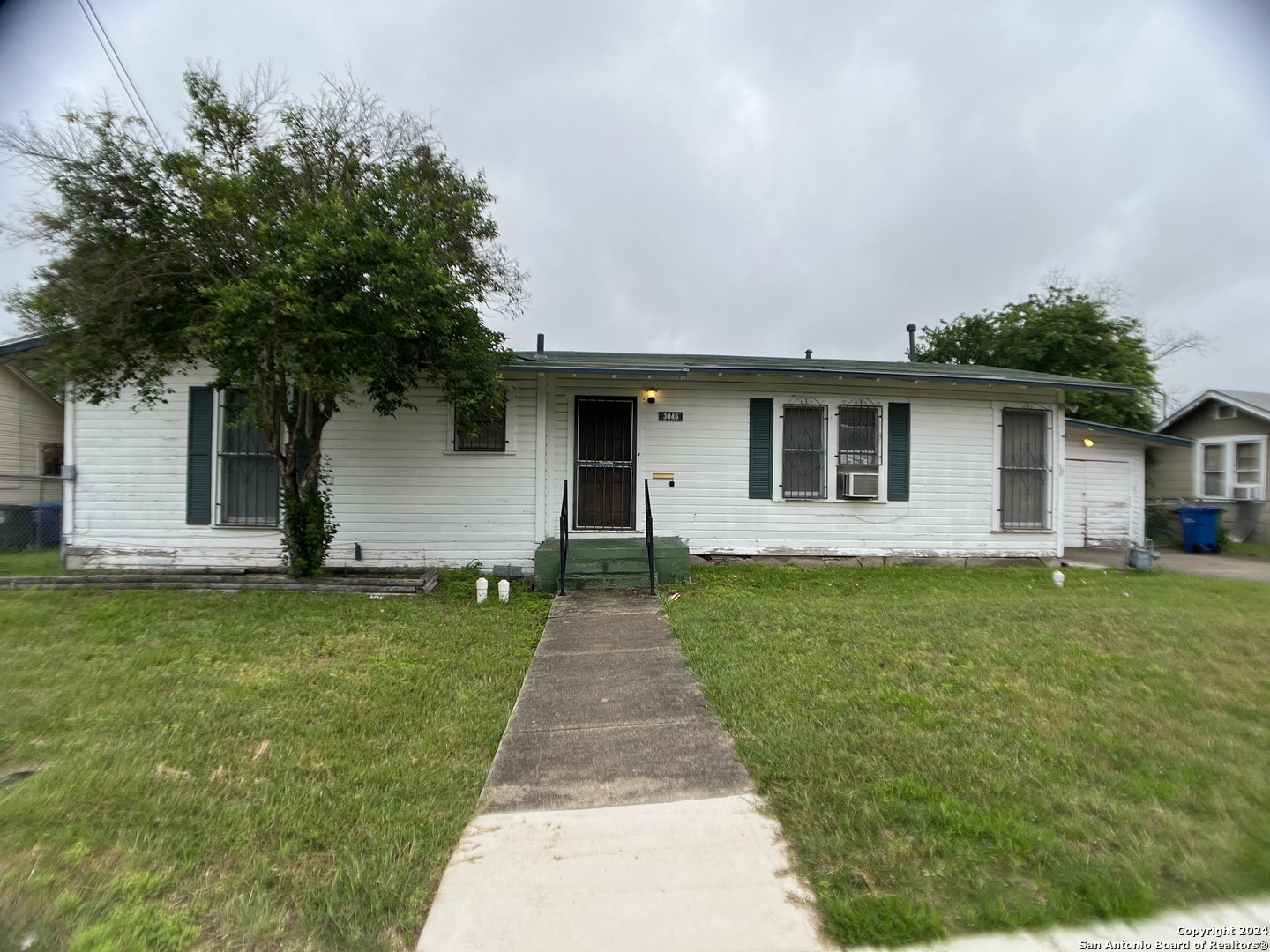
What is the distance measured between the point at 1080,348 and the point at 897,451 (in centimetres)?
1359

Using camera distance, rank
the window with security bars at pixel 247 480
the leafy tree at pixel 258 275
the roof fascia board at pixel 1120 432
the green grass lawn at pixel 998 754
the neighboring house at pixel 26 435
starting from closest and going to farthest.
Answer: the green grass lawn at pixel 998 754 < the leafy tree at pixel 258 275 < the window with security bars at pixel 247 480 < the roof fascia board at pixel 1120 432 < the neighboring house at pixel 26 435

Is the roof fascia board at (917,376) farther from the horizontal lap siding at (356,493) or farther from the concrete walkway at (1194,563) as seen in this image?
the horizontal lap siding at (356,493)

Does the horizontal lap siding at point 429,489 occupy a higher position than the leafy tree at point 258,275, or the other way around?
the leafy tree at point 258,275

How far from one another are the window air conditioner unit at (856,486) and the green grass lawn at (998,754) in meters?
A: 2.78

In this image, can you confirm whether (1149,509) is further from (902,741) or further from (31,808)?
(31,808)

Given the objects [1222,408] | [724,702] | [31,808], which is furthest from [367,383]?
[1222,408]

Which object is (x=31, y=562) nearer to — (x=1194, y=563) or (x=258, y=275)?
(x=258, y=275)

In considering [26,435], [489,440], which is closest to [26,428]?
[26,435]

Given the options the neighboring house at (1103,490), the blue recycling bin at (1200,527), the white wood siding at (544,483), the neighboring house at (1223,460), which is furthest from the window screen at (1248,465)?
the white wood siding at (544,483)

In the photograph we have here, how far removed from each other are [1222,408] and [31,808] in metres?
20.2

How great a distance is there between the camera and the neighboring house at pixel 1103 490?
10.4 metres

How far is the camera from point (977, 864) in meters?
2.03

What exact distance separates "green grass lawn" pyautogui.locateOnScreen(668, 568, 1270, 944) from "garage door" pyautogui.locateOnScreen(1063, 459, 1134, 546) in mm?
5225

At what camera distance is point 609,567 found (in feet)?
22.1
